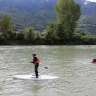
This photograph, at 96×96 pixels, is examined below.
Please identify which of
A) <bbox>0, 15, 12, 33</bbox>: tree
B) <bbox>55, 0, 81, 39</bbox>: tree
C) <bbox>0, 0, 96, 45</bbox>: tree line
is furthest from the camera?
<bbox>0, 15, 12, 33</bbox>: tree

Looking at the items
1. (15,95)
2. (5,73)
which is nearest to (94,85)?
(15,95)

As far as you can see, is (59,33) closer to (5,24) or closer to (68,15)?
(68,15)

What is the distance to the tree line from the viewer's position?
9181cm

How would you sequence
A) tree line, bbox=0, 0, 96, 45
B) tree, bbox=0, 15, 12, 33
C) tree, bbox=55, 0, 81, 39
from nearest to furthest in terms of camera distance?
tree line, bbox=0, 0, 96, 45 < tree, bbox=55, 0, 81, 39 < tree, bbox=0, 15, 12, 33

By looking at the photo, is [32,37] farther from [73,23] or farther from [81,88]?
[81,88]

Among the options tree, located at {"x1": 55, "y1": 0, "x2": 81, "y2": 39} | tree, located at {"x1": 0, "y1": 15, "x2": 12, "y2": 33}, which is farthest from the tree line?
tree, located at {"x1": 0, "y1": 15, "x2": 12, "y2": 33}

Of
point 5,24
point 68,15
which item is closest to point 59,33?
point 68,15

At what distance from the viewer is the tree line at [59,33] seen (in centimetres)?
9181

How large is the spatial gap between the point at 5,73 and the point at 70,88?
31.0 ft

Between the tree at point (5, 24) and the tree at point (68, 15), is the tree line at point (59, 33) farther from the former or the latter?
the tree at point (5, 24)

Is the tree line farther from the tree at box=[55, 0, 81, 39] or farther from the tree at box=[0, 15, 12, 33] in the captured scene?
the tree at box=[0, 15, 12, 33]

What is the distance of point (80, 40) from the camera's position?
310ft

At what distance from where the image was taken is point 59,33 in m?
95.2

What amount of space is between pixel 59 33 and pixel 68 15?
784 cm
